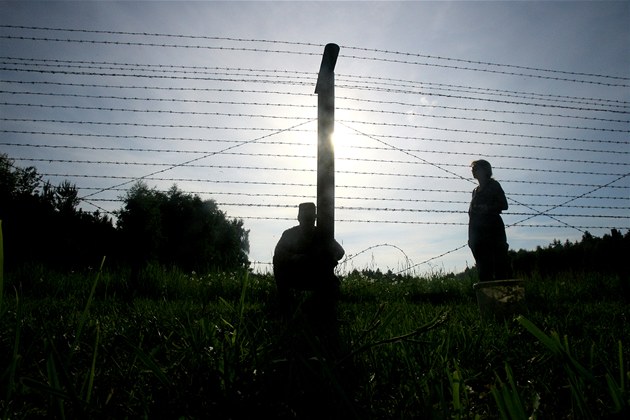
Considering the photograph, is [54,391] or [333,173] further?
[333,173]

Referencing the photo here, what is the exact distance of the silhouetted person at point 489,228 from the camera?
190 inches

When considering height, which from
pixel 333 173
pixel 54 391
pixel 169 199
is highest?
pixel 169 199

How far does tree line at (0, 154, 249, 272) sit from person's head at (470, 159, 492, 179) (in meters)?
16.1

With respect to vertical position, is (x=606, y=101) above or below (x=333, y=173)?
above

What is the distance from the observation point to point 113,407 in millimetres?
864

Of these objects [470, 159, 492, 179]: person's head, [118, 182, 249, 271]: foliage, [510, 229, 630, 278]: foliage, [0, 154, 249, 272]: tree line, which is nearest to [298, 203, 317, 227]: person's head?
[470, 159, 492, 179]: person's head

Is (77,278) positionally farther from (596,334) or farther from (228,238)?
(228,238)

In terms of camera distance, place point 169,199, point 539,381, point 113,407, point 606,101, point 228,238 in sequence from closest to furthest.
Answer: point 113,407
point 539,381
point 606,101
point 169,199
point 228,238

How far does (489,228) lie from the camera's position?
4.86m

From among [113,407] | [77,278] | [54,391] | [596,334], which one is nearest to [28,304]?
[77,278]

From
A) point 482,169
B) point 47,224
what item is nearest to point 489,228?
point 482,169

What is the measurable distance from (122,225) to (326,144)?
3748cm

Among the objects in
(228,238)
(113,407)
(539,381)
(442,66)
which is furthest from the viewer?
(228,238)

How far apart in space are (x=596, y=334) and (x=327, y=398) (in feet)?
7.91
